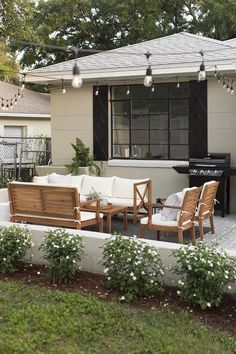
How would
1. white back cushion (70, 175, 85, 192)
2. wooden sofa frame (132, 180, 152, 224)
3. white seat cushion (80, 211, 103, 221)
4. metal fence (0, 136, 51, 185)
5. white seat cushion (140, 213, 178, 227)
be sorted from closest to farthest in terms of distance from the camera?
white seat cushion (140, 213, 178, 227) < white seat cushion (80, 211, 103, 221) < wooden sofa frame (132, 180, 152, 224) < white back cushion (70, 175, 85, 192) < metal fence (0, 136, 51, 185)

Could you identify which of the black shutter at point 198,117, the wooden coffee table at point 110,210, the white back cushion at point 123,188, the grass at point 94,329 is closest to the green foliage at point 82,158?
the white back cushion at point 123,188

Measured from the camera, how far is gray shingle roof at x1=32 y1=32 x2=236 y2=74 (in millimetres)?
10710

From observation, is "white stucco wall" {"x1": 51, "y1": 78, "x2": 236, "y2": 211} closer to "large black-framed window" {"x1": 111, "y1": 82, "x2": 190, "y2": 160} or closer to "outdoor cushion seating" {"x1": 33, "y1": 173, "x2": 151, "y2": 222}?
"large black-framed window" {"x1": 111, "y1": 82, "x2": 190, "y2": 160}

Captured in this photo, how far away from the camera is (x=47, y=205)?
301 inches

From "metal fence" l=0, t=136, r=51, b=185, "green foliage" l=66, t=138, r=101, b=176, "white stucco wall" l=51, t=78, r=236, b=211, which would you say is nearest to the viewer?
"white stucco wall" l=51, t=78, r=236, b=211

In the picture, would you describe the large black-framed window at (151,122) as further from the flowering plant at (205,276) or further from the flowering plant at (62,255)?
the flowering plant at (205,276)

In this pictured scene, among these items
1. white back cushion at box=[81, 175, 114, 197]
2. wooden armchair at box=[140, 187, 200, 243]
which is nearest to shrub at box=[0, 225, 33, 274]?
wooden armchair at box=[140, 187, 200, 243]

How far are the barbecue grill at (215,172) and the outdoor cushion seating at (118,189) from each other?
109 centimetres

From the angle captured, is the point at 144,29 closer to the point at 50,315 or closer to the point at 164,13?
the point at 164,13

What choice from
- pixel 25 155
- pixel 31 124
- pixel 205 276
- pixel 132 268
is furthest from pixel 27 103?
pixel 205 276

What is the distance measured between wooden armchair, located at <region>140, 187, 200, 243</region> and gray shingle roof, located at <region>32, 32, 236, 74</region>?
407 centimetres

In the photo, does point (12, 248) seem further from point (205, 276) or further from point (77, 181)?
point (77, 181)

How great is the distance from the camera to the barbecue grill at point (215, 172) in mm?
9859

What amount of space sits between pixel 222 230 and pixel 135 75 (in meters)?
4.17
